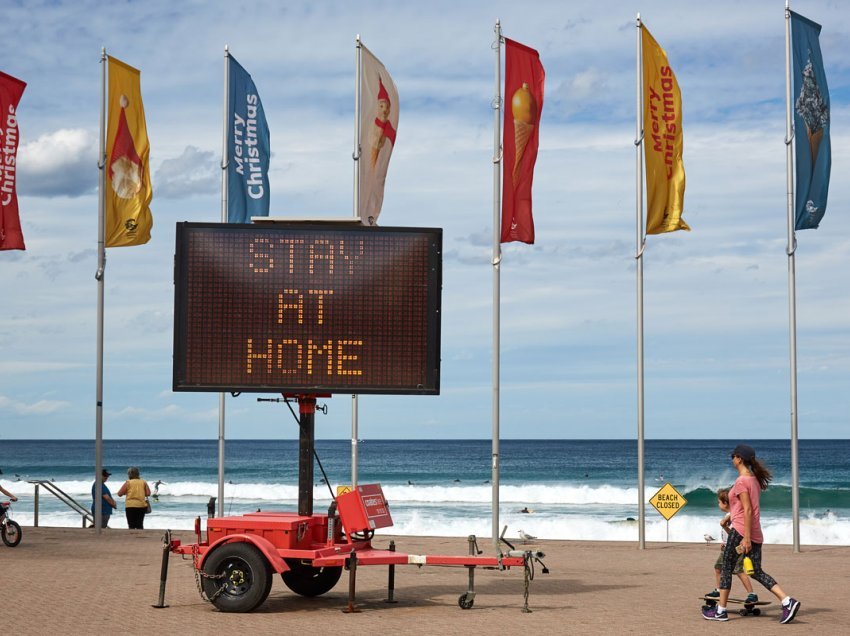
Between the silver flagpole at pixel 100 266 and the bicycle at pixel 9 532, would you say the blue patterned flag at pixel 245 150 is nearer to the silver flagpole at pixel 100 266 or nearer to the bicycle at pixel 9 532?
the silver flagpole at pixel 100 266

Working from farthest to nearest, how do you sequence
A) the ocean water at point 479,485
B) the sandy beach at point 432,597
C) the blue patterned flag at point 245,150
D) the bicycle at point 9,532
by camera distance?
the ocean water at point 479,485, the blue patterned flag at point 245,150, the bicycle at point 9,532, the sandy beach at point 432,597

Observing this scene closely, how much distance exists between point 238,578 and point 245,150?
12.0 meters

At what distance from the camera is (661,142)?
20391 mm

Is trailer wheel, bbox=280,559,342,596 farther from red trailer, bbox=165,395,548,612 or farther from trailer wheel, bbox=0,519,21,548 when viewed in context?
trailer wheel, bbox=0,519,21,548

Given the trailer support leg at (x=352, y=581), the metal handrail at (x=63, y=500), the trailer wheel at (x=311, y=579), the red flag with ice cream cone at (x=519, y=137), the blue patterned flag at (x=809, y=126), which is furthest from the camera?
the metal handrail at (x=63, y=500)

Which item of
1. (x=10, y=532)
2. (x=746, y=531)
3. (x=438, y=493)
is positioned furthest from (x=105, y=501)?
(x=438, y=493)

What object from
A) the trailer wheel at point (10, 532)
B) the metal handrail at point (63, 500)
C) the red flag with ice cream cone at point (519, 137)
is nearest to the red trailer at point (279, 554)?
the red flag with ice cream cone at point (519, 137)

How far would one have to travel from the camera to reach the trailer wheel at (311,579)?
1427 cm

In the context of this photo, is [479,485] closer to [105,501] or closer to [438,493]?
[438,493]

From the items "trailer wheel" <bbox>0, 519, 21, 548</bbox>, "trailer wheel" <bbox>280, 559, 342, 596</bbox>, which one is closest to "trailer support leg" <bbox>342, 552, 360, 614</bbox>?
"trailer wheel" <bbox>280, 559, 342, 596</bbox>

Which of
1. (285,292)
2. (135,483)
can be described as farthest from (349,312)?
(135,483)

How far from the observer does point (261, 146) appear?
23.4m

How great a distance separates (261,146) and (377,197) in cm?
305

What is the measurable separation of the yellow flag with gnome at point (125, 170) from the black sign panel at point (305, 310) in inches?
373
